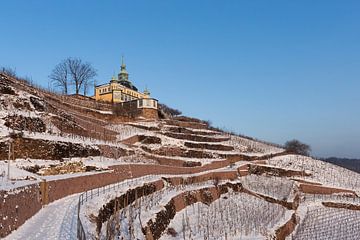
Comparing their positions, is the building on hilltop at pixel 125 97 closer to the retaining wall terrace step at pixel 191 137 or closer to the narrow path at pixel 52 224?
the retaining wall terrace step at pixel 191 137

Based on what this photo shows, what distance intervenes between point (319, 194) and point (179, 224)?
1967cm

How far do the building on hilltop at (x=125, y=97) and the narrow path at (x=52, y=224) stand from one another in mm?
37282

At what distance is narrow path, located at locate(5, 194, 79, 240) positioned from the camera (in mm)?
9555

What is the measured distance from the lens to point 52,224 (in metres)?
10.8

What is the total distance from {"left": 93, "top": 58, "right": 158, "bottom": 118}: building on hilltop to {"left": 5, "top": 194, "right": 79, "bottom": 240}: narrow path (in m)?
37.3

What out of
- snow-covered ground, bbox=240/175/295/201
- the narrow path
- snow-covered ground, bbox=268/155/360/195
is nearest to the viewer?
the narrow path

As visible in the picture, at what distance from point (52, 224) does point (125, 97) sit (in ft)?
164

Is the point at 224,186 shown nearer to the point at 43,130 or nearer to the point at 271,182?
the point at 271,182

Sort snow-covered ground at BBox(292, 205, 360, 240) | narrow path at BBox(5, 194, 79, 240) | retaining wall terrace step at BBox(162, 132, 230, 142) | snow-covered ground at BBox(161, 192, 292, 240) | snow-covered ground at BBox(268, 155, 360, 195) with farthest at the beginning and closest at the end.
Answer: retaining wall terrace step at BBox(162, 132, 230, 142), snow-covered ground at BBox(268, 155, 360, 195), snow-covered ground at BBox(292, 205, 360, 240), snow-covered ground at BBox(161, 192, 292, 240), narrow path at BBox(5, 194, 79, 240)

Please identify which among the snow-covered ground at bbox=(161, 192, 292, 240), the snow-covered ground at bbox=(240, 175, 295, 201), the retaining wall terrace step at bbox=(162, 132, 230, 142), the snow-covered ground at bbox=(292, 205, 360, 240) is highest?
the retaining wall terrace step at bbox=(162, 132, 230, 142)

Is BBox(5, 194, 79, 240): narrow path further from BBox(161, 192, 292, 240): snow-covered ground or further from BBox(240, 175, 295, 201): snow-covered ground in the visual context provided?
BBox(240, 175, 295, 201): snow-covered ground

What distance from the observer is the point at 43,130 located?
24.5 metres

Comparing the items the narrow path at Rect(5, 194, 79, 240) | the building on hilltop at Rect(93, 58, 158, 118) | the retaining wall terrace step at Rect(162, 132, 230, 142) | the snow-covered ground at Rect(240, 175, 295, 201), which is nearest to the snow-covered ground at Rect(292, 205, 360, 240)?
the snow-covered ground at Rect(240, 175, 295, 201)

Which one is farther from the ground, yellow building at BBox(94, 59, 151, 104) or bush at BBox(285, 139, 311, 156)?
yellow building at BBox(94, 59, 151, 104)
